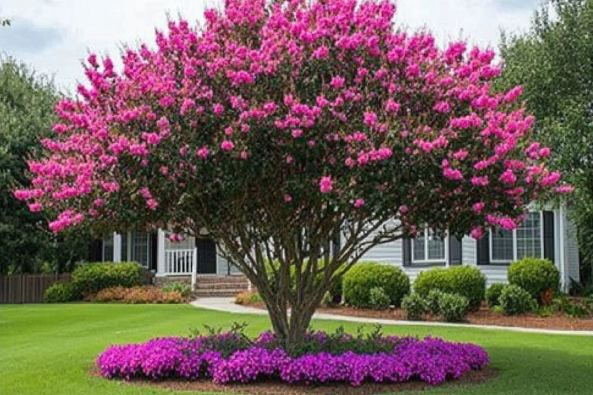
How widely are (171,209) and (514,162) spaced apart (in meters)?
4.01

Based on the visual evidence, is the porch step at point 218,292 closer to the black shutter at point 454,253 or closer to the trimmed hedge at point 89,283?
the trimmed hedge at point 89,283

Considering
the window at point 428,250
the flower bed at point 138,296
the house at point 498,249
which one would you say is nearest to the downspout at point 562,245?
the house at point 498,249

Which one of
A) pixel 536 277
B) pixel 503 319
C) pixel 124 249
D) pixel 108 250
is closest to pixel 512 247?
pixel 536 277

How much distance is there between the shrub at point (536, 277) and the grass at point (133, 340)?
383 centimetres

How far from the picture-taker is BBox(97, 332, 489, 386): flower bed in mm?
9148

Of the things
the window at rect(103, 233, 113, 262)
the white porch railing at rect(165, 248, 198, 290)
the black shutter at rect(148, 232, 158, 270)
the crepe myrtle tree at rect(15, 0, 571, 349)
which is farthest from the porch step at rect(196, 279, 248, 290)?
the crepe myrtle tree at rect(15, 0, 571, 349)

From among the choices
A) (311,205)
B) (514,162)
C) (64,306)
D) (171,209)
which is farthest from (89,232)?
(64,306)

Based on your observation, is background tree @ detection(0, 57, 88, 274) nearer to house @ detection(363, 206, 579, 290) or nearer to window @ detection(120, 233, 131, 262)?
window @ detection(120, 233, 131, 262)

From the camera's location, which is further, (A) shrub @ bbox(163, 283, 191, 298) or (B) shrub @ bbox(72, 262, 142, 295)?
(B) shrub @ bbox(72, 262, 142, 295)

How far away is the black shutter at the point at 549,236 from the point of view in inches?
769

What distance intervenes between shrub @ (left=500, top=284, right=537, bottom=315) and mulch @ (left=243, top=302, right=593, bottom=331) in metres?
0.16

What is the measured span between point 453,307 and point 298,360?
26.0 ft

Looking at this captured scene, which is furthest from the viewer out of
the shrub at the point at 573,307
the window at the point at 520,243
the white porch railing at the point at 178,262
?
the white porch railing at the point at 178,262

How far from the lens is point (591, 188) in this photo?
16.3 metres
